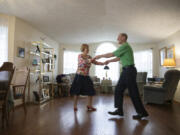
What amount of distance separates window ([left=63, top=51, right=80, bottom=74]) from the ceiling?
92.1 inches

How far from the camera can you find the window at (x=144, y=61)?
641 centimetres

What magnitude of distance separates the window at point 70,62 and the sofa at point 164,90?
4060mm

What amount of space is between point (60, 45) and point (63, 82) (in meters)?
2.25

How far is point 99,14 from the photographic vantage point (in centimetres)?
363

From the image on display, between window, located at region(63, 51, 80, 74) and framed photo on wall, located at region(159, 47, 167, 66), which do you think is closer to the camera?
framed photo on wall, located at region(159, 47, 167, 66)

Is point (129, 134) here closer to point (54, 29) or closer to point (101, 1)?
point (101, 1)

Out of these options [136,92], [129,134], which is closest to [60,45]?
[136,92]

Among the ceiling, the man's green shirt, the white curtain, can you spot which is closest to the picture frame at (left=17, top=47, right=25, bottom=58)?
the white curtain

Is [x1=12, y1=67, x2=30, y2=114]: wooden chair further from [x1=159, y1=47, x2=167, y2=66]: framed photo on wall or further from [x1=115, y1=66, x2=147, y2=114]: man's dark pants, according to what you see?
[x1=159, y1=47, x2=167, y2=66]: framed photo on wall

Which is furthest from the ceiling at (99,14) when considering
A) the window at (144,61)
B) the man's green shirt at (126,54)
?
the window at (144,61)

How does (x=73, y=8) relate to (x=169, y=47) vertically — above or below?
above

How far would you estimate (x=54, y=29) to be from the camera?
4754 millimetres

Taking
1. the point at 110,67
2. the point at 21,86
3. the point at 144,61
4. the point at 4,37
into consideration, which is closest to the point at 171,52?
the point at 144,61

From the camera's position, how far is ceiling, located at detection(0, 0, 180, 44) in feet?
9.89
